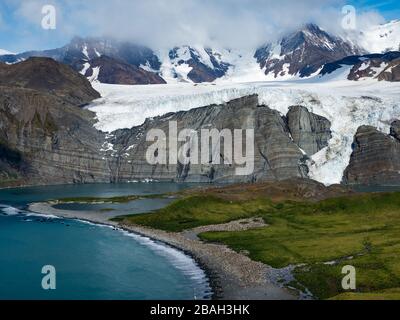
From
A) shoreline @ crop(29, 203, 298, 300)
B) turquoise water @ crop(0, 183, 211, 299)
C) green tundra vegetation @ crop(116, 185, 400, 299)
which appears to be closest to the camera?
shoreline @ crop(29, 203, 298, 300)

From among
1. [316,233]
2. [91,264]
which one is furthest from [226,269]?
[316,233]

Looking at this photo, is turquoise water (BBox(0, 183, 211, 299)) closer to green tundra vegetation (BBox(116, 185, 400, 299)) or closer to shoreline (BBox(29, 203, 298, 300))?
shoreline (BBox(29, 203, 298, 300))

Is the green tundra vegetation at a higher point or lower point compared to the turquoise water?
higher

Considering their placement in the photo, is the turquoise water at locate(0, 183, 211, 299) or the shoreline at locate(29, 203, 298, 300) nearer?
the shoreline at locate(29, 203, 298, 300)

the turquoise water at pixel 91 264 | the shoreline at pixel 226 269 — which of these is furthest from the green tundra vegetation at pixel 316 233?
the turquoise water at pixel 91 264

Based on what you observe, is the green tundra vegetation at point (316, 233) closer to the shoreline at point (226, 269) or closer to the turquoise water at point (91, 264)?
the shoreline at point (226, 269)

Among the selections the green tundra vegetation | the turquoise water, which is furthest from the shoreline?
the green tundra vegetation
